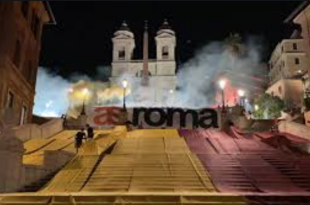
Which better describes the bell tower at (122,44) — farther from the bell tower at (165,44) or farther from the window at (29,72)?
the window at (29,72)

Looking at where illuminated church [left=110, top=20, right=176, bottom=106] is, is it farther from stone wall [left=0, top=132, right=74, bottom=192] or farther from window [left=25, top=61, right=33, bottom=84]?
stone wall [left=0, top=132, right=74, bottom=192]

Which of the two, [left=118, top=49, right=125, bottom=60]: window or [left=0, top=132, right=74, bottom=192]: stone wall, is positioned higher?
Answer: [left=118, top=49, right=125, bottom=60]: window

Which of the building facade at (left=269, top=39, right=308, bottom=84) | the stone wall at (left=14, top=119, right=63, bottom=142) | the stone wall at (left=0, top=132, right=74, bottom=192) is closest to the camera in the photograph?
the stone wall at (left=0, top=132, right=74, bottom=192)

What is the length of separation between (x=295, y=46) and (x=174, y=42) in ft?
107

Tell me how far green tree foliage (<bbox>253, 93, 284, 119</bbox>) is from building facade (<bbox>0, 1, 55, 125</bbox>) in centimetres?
3826

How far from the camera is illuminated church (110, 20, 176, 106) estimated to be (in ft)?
298

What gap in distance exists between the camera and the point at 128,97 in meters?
89.6

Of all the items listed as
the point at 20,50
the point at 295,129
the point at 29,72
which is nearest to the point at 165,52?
the point at 29,72

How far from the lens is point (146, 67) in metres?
92.2

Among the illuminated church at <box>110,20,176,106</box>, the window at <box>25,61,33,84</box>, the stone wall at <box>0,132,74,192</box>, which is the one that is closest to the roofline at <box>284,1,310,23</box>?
the window at <box>25,61,33,84</box>

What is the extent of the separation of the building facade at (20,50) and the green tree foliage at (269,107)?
38.3 m

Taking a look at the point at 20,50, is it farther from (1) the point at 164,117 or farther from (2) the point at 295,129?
(2) the point at 295,129

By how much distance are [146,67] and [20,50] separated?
61.3 m

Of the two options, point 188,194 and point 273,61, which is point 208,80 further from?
point 188,194
